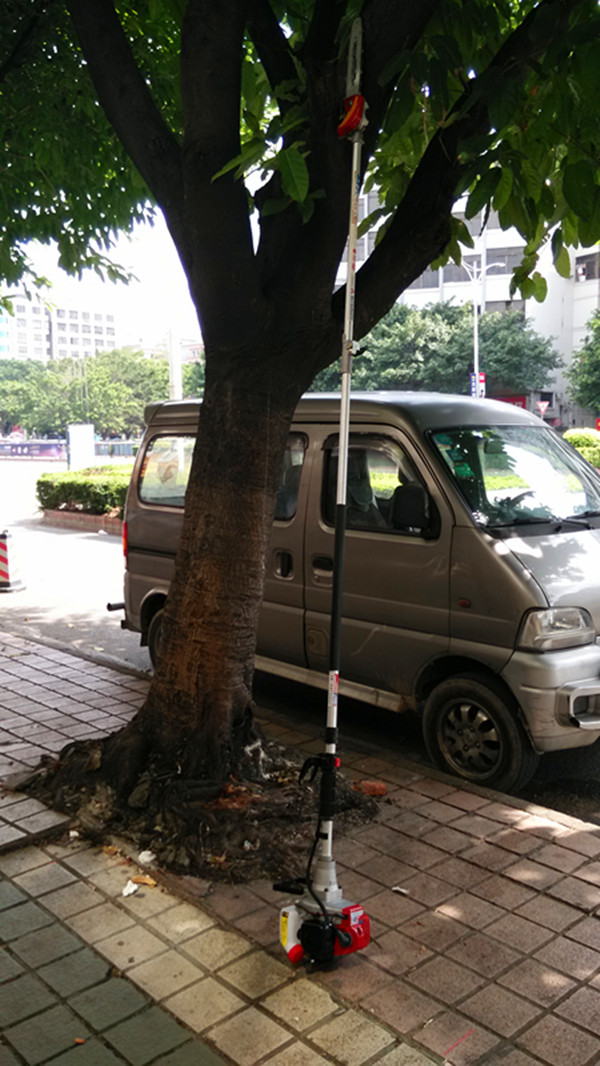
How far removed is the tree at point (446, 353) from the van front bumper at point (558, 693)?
4556 cm

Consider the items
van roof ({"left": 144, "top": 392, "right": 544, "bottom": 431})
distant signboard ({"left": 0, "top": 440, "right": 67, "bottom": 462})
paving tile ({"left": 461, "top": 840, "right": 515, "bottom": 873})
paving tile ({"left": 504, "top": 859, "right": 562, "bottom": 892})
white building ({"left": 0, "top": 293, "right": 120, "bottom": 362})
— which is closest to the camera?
paving tile ({"left": 504, "top": 859, "right": 562, "bottom": 892})

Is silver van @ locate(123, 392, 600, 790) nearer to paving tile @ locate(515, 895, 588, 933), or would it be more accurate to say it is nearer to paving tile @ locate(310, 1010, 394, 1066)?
paving tile @ locate(515, 895, 588, 933)

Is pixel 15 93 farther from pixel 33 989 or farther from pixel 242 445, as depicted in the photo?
pixel 33 989

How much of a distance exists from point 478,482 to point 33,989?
140 inches

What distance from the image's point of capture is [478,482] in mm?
5395

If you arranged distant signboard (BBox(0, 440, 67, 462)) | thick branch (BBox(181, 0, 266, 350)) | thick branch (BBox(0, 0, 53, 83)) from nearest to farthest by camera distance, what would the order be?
1. thick branch (BBox(181, 0, 266, 350))
2. thick branch (BBox(0, 0, 53, 83))
3. distant signboard (BBox(0, 440, 67, 462))

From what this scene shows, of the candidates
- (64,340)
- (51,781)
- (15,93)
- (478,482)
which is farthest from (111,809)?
(64,340)

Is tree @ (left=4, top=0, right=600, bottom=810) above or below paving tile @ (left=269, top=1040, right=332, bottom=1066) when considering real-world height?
above

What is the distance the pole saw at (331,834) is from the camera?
3199mm

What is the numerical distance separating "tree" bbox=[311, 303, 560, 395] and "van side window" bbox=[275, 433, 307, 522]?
144 feet

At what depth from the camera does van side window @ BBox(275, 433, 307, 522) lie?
20.5ft

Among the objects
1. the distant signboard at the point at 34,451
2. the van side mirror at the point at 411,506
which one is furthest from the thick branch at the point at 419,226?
the distant signboard at the point at 34,451

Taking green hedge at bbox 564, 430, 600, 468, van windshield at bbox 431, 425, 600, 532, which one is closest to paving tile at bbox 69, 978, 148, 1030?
van windshield at bbox 431, 425, 600, 532

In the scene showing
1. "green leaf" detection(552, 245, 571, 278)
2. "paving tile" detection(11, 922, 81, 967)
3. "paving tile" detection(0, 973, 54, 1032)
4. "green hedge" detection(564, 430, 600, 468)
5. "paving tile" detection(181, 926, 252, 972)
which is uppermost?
"green leaf" detection(552, 245, 571, 278)
